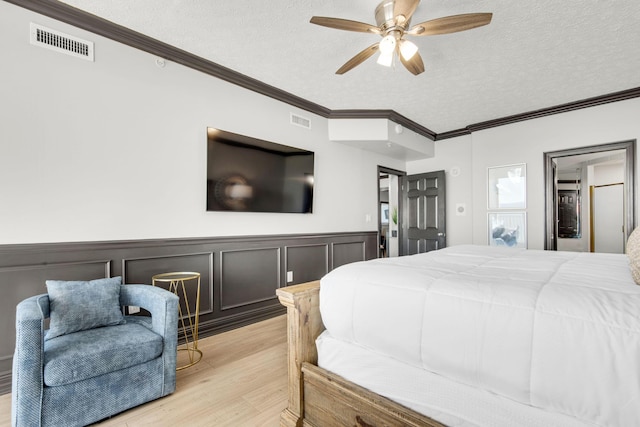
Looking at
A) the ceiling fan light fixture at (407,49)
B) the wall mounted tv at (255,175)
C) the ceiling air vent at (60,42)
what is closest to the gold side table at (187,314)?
the wall mounted tv at (255,175)

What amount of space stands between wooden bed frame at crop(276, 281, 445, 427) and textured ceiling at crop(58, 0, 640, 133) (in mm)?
2085

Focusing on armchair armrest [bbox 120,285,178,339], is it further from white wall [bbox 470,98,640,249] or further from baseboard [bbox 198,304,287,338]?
white wall [bbox 470,98,640,249]

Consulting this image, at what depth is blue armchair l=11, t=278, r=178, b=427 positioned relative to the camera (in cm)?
146

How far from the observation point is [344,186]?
454 cm

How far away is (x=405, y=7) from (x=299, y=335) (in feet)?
6.91

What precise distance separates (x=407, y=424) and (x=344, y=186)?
364 centimetres

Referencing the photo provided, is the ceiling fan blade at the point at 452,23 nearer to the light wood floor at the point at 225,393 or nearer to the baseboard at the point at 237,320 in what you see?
the light wood floor at the point at 225,393

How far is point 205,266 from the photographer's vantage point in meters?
2.97

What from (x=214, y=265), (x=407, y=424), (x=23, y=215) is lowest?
(x=407, y=424)

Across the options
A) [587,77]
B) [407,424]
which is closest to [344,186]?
[587,77]

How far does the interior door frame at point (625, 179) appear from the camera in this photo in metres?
3.70

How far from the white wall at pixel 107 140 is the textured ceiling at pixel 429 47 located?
14.3 inches

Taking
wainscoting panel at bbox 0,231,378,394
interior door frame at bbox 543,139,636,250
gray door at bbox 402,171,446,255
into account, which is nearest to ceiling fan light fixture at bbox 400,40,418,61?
wainscoting panel at bbox 0,231,378,394

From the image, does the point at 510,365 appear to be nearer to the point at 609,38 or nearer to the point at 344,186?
the point at 609,38
